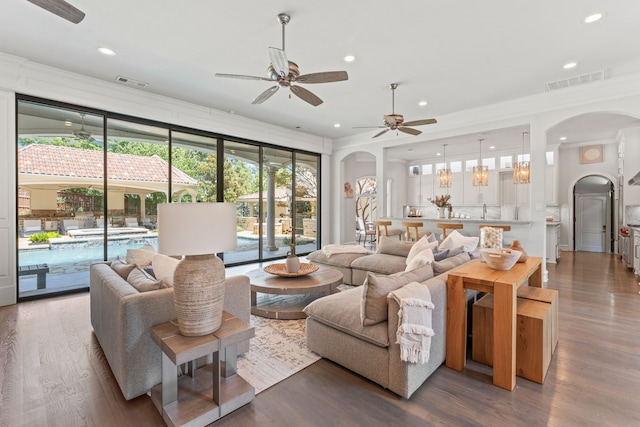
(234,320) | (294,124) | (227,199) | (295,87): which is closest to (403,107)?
(294,124)

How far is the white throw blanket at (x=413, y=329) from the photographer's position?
75.4 inches

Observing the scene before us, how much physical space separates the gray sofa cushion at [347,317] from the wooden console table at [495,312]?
652 mm

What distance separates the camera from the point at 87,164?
4664mm

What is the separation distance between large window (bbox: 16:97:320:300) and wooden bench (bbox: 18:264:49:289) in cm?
1

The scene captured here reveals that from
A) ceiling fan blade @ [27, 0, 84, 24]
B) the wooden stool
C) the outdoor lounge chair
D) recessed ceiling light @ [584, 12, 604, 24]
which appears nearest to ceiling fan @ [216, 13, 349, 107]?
ceiling fan blade @ [27, 0, 84, 24]

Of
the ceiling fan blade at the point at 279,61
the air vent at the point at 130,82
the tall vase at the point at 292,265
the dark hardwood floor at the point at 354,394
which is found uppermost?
the air vent at the point at 130,82

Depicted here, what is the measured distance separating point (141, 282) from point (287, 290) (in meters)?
1.46

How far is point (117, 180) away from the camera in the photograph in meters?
4.90

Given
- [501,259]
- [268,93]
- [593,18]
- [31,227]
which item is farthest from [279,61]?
[31,227]

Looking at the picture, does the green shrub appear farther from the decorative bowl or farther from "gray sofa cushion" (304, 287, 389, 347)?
the decorative bowl

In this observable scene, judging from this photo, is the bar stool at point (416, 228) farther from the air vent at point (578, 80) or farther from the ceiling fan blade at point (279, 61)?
the ceiling fan blade at point (279, 61)

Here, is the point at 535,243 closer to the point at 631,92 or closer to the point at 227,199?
the point at 631,92

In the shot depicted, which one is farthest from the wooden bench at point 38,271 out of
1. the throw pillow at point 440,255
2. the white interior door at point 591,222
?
the white interior door at point 591,222

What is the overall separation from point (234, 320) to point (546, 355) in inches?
92.9
